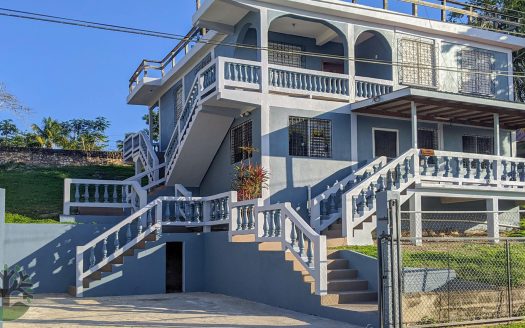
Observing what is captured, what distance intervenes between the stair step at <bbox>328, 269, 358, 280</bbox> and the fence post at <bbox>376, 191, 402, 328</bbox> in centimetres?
306

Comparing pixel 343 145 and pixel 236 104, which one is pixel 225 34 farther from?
pixel 343 145

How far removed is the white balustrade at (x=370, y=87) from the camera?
18.7m

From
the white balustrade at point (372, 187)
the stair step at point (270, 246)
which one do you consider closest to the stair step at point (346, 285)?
the stair step at point (270, 246)

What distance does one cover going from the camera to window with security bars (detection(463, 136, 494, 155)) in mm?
20750

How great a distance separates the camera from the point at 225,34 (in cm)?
1977

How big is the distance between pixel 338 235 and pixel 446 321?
212 inches

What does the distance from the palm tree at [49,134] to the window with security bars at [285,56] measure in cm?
2861

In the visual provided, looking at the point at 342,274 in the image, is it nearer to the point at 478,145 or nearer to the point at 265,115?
the point at 265,115

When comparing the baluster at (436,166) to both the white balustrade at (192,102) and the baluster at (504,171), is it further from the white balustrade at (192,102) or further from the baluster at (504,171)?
the white balustrade at (192,102)

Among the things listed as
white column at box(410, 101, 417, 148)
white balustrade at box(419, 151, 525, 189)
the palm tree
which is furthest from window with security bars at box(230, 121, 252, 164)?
the palm tree

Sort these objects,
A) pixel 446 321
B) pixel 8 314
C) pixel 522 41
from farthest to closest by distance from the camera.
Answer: pixel 522 41 < pixel 8 314 < pixel 446 321

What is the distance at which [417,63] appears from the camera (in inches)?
794

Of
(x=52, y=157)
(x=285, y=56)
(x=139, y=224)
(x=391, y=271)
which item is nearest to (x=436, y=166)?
(x=285, y=56)

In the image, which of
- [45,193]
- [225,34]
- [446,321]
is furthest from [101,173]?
[446,321]
